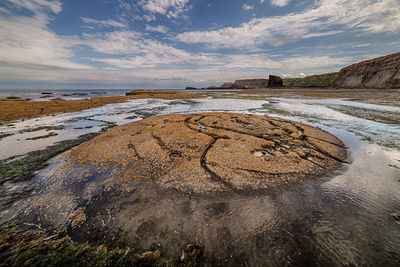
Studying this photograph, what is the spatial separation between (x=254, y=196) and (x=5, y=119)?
1904cm

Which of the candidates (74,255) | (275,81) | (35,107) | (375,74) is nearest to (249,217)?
(74,255)

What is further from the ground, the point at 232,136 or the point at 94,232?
the point at 232,136

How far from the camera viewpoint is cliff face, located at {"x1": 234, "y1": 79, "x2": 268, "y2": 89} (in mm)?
147875

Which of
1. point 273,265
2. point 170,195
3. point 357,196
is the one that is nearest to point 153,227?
point 170,195

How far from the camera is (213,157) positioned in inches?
188

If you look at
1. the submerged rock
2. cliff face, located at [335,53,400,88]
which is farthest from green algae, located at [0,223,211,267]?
cliff face, located at [335,53,400,88]

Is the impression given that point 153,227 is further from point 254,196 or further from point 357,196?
point 357,196

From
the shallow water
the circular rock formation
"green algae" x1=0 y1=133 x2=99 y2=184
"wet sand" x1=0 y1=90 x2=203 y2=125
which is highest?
"wet sand" x1=0 y1=90 x2=203 y2=125

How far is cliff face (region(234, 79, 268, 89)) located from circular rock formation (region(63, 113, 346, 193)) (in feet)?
506

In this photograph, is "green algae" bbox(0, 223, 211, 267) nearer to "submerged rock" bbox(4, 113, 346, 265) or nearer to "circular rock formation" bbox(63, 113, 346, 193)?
"submerged rock" bbox(4, 113, 346, 265)

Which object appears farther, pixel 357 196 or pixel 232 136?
pixel 232 136

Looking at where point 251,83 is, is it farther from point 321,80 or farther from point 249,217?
point 249,217

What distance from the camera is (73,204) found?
3.12m

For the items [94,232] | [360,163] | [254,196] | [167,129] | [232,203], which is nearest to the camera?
[94,232]
